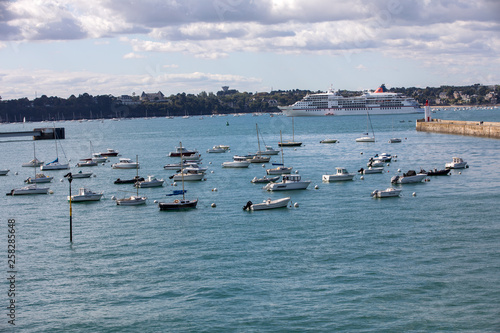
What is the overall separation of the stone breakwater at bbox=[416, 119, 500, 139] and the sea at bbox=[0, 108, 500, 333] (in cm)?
6084

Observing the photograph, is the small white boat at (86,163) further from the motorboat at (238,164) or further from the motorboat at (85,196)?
the motorboat at (85,196)

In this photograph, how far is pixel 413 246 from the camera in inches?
1455

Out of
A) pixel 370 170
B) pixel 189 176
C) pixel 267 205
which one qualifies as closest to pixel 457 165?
pixel 370 170

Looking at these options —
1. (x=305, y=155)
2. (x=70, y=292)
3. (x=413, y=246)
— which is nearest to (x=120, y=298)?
(x=70, y=292)

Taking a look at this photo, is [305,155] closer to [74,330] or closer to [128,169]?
[128,169]

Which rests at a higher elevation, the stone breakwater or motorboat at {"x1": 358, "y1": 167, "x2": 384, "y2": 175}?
the stone breakwater

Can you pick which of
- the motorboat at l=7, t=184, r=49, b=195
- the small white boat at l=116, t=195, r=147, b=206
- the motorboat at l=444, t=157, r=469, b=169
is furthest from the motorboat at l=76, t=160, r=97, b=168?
the motorboat at l=444, t=157, r=469, b=169

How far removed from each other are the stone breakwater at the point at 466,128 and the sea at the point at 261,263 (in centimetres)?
6084

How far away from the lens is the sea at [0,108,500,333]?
26984mm

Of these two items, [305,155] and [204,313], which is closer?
[204,313]

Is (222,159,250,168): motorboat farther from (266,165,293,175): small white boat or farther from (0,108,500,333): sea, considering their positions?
(0,108,500,333): sea

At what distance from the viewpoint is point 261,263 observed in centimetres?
3450

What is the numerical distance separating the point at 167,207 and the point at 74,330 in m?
25.3

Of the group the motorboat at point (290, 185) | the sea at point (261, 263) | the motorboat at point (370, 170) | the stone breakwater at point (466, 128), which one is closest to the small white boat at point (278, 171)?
the motorboat at point (370, 170)
